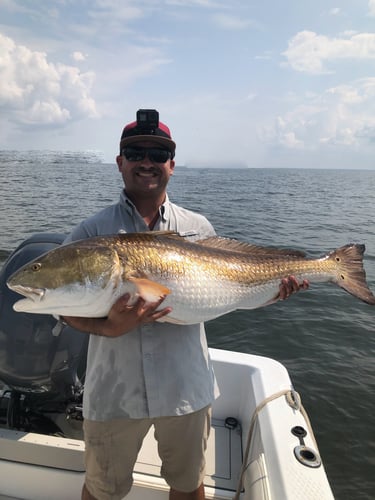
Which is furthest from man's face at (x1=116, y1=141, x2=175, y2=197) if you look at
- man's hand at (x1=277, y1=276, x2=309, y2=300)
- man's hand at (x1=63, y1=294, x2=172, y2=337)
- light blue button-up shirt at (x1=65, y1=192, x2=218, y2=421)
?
man's hand at (x1=277, y1=276, x2=309, y2=300)

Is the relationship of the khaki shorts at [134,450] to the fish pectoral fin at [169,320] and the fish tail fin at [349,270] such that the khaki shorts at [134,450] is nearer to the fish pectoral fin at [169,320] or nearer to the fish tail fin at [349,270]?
the fish pectoral fin at [169,320]

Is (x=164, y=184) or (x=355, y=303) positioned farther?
(x=355, y=303)

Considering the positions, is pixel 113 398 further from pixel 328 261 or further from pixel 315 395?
pixel 315 395

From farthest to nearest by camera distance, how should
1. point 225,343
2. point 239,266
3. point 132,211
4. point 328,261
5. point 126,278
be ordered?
point 225,343 < point 328,261 < point 239,266 < point 132,211 < point 126,278

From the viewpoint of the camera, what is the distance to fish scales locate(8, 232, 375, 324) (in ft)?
7.58

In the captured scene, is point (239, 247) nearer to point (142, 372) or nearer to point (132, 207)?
point (132, 207)

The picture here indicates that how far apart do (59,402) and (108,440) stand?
1.16 m

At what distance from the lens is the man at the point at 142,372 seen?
2535 mm

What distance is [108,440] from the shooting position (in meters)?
2.59

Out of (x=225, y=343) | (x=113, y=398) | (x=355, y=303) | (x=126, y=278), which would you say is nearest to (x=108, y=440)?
(x=113, y=398)

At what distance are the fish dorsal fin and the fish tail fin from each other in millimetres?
390

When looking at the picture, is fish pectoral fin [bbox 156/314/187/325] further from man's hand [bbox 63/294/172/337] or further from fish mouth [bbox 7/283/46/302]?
fish mouth [bbox 7/283/46/302]

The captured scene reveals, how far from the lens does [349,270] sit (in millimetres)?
3486

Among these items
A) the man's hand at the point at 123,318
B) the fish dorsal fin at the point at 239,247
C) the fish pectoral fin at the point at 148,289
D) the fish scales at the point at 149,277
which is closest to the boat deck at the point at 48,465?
the man's hand at the point at 123,318
